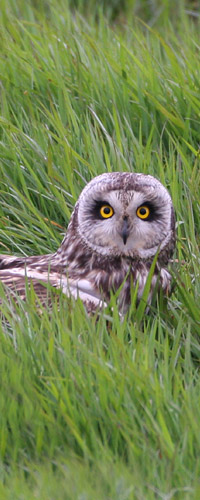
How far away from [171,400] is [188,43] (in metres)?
3.77

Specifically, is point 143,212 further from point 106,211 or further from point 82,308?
point 82,308

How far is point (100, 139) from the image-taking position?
4.91m

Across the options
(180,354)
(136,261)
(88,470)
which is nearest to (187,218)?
(136,261)

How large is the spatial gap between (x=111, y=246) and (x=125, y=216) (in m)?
0.17

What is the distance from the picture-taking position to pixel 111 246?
11.9 feet

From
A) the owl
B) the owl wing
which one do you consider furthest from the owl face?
the owl wing

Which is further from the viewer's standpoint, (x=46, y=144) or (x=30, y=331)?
(x=46, y=144)

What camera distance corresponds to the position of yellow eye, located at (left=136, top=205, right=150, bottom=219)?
3594 mm

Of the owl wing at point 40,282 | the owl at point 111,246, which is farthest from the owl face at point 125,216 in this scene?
the owl wing at point 40,282

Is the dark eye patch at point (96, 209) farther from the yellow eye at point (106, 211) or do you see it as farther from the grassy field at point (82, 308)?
the grassy field at point (82, 308)

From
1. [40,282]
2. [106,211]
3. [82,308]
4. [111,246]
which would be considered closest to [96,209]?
[106,211]

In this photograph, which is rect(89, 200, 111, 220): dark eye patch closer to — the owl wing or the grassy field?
the owl wing

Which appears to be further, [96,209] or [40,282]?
[96,209]

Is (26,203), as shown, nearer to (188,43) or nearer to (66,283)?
(66,283)
